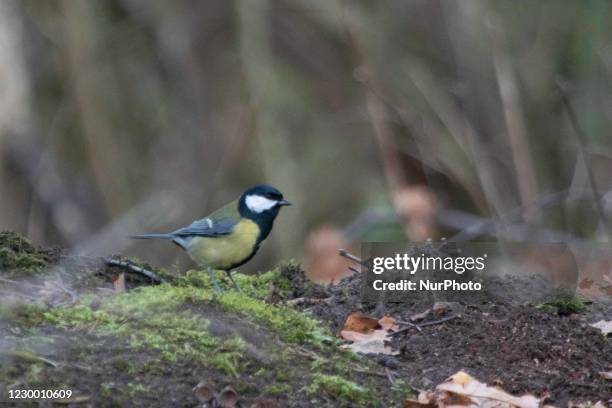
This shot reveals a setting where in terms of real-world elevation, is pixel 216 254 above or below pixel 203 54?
below

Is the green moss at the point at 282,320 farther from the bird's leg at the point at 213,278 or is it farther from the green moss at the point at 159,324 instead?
the bird's leg at the point at 213,278

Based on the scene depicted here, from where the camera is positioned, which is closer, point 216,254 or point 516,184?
point 216,254

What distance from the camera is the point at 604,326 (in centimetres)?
430

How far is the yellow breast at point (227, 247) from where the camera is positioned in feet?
17.0

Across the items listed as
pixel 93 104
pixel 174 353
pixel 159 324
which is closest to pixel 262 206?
pixel 159 324

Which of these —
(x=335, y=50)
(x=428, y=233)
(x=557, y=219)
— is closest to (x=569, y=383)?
(x=428, y=233)

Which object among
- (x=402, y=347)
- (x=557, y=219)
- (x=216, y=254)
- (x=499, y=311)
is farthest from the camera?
(x=557, y=219)

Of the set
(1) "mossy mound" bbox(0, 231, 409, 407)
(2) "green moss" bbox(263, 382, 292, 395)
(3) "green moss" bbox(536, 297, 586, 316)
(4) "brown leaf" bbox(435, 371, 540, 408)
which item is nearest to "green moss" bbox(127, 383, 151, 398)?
(1) "mossy mound" bbox(0, 231, 409, 407)

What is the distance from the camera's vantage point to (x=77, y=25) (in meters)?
8.36

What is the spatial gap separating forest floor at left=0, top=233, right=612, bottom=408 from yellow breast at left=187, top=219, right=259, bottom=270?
62cm

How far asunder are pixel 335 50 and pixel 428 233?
203 centimetres

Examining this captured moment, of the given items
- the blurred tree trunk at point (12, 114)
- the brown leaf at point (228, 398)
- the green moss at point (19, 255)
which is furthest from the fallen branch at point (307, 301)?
the blurred tree trunk at point (12, 114)

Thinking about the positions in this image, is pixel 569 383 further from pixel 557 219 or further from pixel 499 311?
pixel 557 219

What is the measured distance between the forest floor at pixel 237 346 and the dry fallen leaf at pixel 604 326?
58 millimetres
